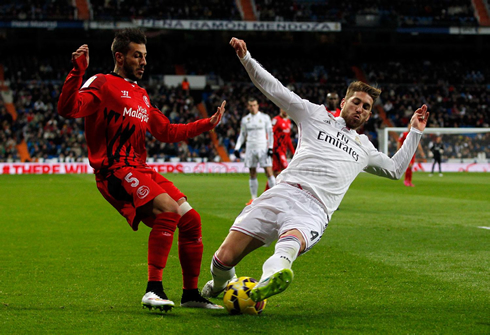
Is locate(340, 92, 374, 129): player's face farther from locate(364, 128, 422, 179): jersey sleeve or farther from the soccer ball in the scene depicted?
the soccer ball

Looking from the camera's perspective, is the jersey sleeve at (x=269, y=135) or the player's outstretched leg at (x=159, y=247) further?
the jersey sleeve at (x=269, y=135)

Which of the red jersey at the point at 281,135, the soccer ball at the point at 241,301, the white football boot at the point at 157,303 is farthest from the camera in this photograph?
the red jersey at the point at 281,135

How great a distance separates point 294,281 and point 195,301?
4.27 feet

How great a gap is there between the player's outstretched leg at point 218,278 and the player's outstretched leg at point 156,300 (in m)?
0.49

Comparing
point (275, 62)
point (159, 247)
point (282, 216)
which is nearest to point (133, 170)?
point (159, 247)

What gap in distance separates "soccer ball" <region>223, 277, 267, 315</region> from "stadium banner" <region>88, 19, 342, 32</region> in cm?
3628

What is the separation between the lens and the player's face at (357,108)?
525 cm

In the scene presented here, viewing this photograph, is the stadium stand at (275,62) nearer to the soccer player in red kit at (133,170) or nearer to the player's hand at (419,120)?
the player's hand at (419,120)

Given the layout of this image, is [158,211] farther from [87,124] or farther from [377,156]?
[377,156]

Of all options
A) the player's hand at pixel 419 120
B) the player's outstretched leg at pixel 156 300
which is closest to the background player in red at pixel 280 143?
the player's hand at pixel 419 120

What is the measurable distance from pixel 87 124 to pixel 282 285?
6.72 feet

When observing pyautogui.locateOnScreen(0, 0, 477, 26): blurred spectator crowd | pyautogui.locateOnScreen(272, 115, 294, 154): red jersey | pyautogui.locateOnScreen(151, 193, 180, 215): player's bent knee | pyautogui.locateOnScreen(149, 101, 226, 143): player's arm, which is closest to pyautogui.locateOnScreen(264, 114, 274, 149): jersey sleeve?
pyautogui.locateOnScreen(272, 115, 294, 154): red jersey

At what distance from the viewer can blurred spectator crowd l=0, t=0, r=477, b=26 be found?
131 feet

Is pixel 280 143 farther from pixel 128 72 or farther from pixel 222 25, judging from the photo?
pixel 222 25
